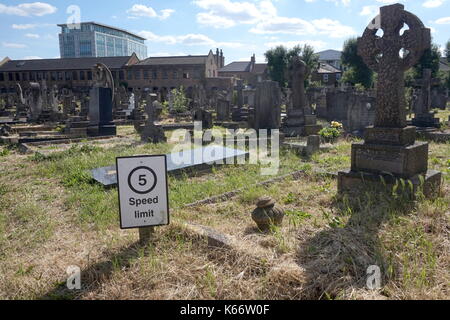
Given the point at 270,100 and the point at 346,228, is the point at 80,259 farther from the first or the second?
the point at 270,100

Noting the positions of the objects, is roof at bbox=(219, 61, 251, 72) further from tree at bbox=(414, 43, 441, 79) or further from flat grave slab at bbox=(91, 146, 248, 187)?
flat grave slab at bbox=(91, 146, 248, 187)

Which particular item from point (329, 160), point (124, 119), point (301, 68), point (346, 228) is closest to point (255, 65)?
point (124, 119)

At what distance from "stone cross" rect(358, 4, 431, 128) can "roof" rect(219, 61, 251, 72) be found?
204 feet

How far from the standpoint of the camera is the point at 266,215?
3.90 meters

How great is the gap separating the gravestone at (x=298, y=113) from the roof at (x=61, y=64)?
52.2 meters

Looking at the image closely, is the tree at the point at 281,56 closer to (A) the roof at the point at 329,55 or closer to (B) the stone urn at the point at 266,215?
(A) the roof at the point at 329,55

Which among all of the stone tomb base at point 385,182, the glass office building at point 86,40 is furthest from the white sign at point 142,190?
the glass office building at point 86,40

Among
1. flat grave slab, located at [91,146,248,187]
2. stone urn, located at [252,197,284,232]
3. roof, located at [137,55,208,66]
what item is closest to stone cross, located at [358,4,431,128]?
stone urn, located at [252,197,284,232]

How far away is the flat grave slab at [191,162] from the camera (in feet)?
21.7

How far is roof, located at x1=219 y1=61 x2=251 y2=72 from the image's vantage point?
6690 centimetres

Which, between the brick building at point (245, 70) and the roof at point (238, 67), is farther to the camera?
the roof at point (238, 67)

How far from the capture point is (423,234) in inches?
137

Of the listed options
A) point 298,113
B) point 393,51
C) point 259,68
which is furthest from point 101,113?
point 259,68

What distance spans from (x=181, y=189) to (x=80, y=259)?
269 cm
